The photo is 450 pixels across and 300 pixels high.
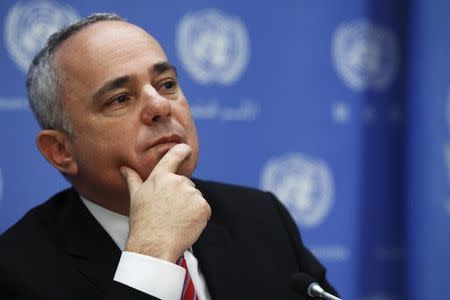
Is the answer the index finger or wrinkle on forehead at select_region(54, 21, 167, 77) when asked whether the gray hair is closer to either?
wrinkle on forehead at select_region(54, 21, 167, 77)

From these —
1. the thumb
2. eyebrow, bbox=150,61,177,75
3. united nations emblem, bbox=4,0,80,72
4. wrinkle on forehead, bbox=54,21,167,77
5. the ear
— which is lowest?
the thumb

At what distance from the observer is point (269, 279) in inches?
86.9

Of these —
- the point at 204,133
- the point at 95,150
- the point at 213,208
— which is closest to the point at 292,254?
the point at 213,208

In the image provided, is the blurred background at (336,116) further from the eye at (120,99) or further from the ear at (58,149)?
the eye at (120,99)

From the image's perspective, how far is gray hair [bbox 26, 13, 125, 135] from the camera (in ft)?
6.64

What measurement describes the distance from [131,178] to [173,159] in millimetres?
152

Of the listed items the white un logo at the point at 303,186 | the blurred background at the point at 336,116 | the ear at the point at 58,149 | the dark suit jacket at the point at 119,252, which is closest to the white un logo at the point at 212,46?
the blurred background at the point at 336,116

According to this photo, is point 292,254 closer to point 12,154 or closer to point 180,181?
point 180,181

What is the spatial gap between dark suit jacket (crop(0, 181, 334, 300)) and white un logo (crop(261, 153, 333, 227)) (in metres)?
1.09

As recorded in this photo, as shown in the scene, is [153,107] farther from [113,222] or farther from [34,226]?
[34,226]

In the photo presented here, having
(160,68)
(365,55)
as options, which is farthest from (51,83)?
(365,55)

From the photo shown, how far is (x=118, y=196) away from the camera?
80.7 inches

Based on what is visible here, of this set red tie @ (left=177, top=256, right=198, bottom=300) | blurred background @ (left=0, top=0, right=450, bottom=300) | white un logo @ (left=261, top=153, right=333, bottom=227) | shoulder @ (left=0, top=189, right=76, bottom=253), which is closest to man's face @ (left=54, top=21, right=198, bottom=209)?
shoulder @ (left=0, top=189, right=76, bottom=253)

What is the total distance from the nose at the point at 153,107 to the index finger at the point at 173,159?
0.11m
